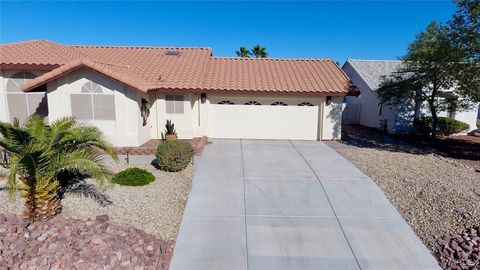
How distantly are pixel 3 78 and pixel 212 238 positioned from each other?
13.8 m

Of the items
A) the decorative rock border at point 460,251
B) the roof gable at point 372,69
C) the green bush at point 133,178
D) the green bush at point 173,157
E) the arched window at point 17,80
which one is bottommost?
the decorative rock border at point 460,251

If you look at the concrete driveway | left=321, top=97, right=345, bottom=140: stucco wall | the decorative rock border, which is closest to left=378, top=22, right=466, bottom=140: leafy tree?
left=321, top=97, right=345, bottom=140: stucco wall

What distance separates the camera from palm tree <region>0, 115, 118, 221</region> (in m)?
5.86

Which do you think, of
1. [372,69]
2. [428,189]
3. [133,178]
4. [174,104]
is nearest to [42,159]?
[133,178]

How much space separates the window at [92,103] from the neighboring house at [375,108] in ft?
51.7

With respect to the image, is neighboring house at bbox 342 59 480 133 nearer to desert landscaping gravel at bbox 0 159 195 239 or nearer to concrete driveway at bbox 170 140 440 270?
concrete driveway at bbox 170 140 440 270

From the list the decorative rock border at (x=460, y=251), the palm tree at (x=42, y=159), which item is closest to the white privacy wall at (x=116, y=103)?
the palm tree at (x=42, y=159)

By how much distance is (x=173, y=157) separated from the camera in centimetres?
958

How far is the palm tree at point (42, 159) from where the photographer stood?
19.2ft

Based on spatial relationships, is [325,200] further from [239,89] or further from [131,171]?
[239,89]

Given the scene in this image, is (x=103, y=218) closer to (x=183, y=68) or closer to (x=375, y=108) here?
(x=183, y=68)

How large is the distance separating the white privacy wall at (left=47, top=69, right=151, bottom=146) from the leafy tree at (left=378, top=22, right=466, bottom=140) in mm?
13944

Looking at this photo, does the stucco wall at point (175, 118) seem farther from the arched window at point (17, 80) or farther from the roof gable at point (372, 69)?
the roof gable at point (372, 69)

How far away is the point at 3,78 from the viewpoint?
1377 cm
